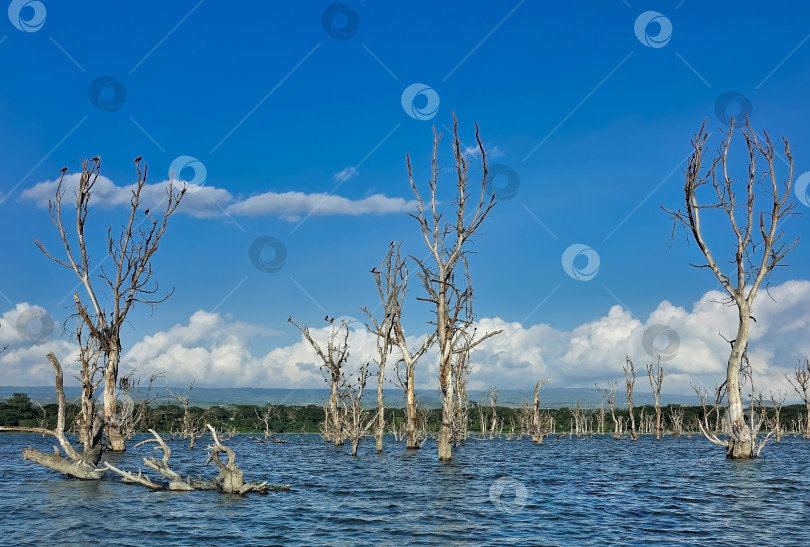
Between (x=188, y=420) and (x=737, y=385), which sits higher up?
(x=737, y=385)

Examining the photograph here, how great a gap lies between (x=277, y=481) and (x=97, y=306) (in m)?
14.5

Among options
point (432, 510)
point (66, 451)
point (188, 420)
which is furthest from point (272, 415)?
point (432, 510)

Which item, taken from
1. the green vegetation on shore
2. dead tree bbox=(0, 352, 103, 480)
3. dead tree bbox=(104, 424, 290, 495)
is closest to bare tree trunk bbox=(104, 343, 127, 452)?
dead tree bbox=(0, 352, 103, 480)

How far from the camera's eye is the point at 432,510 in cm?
1641

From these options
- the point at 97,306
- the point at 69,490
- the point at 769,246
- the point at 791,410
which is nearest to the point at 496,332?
the point at 769,246

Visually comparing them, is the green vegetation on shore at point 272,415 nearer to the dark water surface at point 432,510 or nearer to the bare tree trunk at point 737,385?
the bare tree trunk at point 737,385

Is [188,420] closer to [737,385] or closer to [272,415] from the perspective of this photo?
[737,385]

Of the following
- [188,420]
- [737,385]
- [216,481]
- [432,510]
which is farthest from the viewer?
[188,420]

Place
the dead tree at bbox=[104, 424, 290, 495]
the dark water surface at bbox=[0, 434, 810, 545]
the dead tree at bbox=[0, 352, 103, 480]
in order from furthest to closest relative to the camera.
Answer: the dead tree at bbox=[0, 352, 103, 480] → the dead tree at bbox=[104, 424, 290, 495] → the dark water surface at bbox=[0, 434, 810, 545]

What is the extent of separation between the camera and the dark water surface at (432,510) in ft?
43.2

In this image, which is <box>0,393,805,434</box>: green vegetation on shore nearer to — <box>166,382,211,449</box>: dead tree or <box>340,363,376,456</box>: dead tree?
<box>166,382,211,449</box>: dead tree

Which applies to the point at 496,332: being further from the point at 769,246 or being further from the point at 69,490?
the point at 69,490

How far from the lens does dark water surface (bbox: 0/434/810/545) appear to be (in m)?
13.2

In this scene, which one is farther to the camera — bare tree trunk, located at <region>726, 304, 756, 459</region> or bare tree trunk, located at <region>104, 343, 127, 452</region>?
bare tree trunk, located at <region>104, 343, 127, 452</region>
